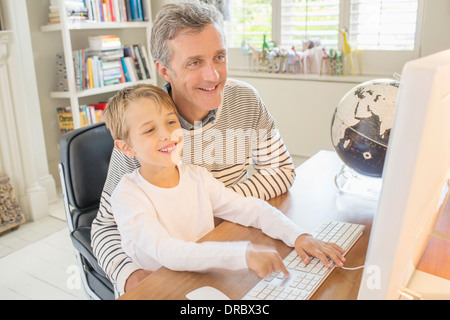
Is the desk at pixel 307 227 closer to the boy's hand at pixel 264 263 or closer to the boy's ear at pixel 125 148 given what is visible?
the boy's hand at pixel 264 263

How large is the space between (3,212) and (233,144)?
1.96 m

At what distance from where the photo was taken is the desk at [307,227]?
0.82 meters

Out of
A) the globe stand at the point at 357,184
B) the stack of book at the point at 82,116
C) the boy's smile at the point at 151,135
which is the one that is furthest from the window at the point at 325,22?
the boy's smile at the point at 151,135

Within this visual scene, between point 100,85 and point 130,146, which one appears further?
point 100,85

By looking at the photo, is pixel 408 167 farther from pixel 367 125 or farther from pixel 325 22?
pixel 325 22

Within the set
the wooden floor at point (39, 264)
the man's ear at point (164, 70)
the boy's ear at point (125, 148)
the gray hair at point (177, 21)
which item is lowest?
the wooden floor at point (39, 264)

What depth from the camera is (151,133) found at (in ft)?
3.48

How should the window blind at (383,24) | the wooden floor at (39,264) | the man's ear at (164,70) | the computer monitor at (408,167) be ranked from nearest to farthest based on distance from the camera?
the computer monitor at (408,167) → the man's ear at (164,70) → the wooden floor at (39,264) → the window blind at (383,24)

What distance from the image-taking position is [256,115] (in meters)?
1.49

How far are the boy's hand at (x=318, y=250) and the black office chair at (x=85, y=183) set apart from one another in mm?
662

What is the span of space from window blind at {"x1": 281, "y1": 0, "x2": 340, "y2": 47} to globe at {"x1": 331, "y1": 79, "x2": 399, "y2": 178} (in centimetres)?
212

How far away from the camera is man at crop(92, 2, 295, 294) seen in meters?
1.19

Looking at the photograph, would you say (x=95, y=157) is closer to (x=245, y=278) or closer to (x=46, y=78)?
(x=245, y=278)

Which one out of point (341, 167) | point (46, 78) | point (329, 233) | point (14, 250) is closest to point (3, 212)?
point (14, 250)
